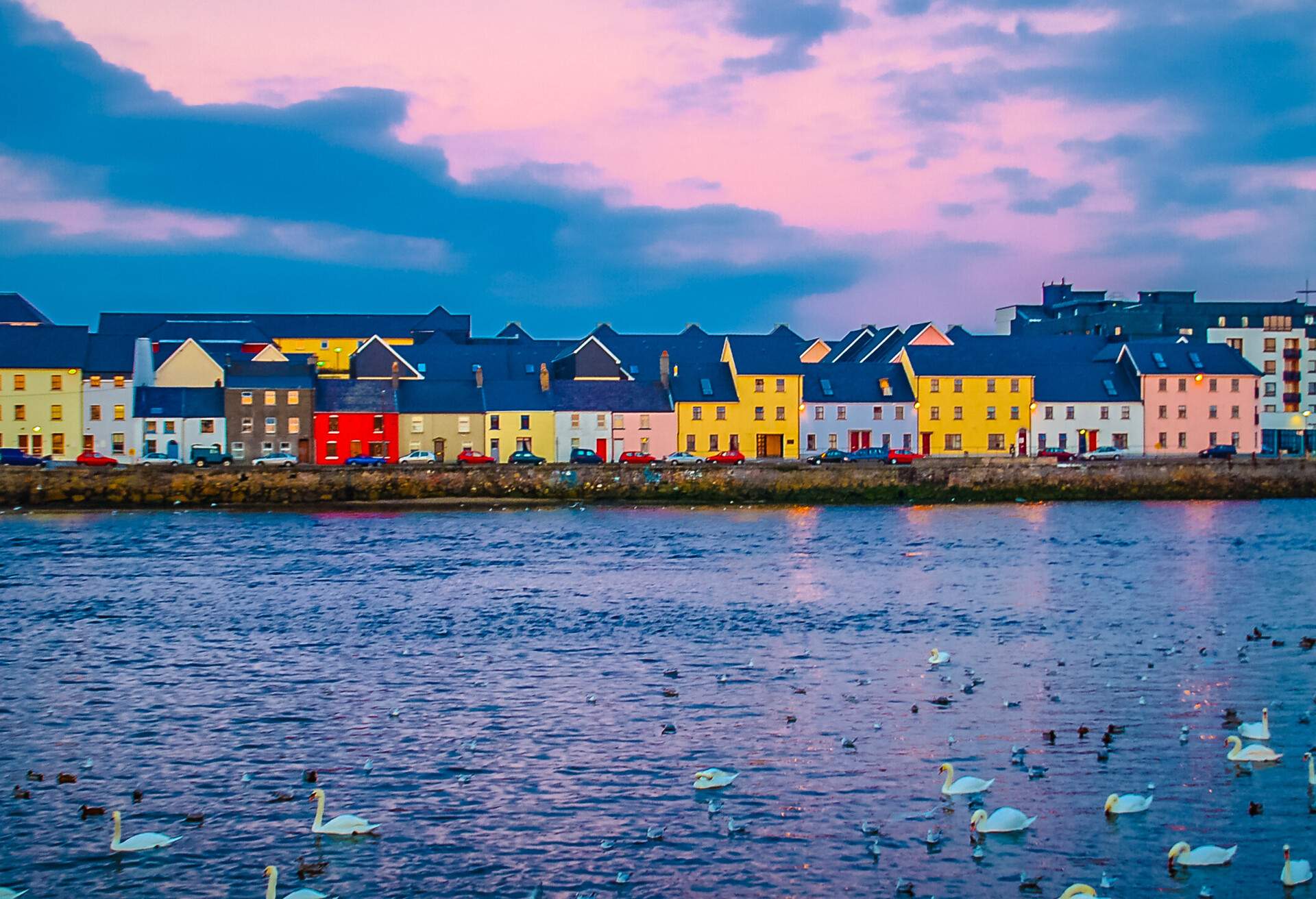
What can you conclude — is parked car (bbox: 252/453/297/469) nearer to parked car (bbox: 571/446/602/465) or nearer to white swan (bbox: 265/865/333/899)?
parked car (bbox: 571/446/602/465)

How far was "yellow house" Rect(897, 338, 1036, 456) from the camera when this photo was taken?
302 feet

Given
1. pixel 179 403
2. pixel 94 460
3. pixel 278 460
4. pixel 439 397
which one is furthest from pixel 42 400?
pixel 439 397

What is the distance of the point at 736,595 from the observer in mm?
39000

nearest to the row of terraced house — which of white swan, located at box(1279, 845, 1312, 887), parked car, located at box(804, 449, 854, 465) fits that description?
parked car, located at box(804, 449, 854, 465)

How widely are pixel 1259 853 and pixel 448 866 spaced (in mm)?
9019

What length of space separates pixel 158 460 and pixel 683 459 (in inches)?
1179

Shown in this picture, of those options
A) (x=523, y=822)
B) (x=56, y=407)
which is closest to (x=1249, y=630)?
(x=523, y=822)

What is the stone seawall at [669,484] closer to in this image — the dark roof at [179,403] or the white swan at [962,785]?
the dark roof at [179,403]

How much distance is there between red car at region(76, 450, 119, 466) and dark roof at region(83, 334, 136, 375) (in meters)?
6.39

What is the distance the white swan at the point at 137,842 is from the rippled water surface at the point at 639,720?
19 cm

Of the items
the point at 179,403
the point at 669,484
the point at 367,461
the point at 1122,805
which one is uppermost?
the point at 179,403

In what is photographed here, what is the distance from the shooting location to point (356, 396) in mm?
86688

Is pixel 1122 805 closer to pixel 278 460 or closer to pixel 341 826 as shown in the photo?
pixel 341 826

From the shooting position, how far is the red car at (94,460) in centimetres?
7769
